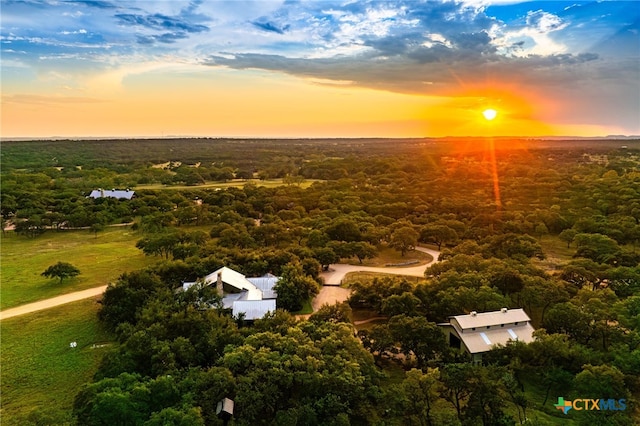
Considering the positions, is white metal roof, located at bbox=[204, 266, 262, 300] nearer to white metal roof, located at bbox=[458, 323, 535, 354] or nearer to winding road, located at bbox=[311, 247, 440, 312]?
winding road, located at bbox=[311, 247, 440, 312]

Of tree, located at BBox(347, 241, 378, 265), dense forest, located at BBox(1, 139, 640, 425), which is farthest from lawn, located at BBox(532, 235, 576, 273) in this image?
tree, located at BBox(347, 241, 378, 265)

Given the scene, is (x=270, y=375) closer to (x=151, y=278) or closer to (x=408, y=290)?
(x=408, y=290)

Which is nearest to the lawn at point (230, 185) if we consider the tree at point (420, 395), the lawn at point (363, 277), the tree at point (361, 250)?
the tree at point (361, 250)

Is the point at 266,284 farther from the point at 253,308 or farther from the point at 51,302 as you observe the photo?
the point at 51,302

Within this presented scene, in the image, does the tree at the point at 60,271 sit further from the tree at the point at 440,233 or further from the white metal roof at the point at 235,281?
the tree at the point at 440,233

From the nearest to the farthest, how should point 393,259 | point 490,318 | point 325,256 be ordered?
1. point 490,318
2. point 325,256
3. point 393,259

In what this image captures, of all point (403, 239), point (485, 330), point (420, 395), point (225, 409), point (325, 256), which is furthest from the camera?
point (403, 239)

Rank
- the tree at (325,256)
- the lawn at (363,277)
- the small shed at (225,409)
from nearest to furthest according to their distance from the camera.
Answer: the small shed at (225,409) < the lawn at (363,277) < the tree at (325,256)

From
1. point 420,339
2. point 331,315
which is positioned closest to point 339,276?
point 331,315
